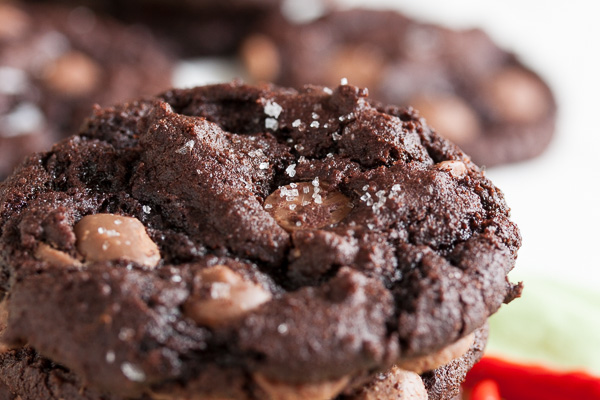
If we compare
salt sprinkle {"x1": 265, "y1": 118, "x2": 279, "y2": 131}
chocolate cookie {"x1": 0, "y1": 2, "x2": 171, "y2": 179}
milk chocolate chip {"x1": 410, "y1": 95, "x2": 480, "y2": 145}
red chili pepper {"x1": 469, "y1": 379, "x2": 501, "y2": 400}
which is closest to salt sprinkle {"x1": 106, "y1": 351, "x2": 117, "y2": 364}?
salt sprinkle {"x1": 265, "y1": 118, "x2": 279, "y2": 131}

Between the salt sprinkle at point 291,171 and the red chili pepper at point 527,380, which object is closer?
the salt sprinkle at point 291,171

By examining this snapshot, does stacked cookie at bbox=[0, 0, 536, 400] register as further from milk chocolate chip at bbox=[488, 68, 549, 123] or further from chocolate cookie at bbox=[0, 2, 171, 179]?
milk chocolate chip at bbox=[488, 68, 549, 123]

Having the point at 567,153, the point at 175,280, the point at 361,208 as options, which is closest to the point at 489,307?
the point at 361,208

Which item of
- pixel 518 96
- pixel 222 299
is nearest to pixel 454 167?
pixel 222 299

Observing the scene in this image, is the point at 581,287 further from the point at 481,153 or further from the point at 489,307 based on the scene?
the point at 489,307

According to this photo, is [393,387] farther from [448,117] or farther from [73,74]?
[73,74]

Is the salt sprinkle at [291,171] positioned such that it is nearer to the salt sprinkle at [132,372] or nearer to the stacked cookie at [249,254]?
the stacked cookie at [249,254]

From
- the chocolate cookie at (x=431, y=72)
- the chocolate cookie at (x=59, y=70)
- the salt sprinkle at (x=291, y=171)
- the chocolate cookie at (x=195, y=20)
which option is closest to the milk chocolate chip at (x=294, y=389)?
the salt sprinkle at (x=291, y=171)
